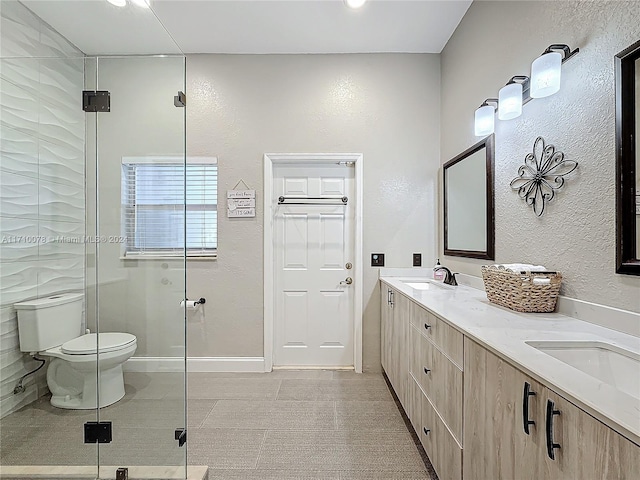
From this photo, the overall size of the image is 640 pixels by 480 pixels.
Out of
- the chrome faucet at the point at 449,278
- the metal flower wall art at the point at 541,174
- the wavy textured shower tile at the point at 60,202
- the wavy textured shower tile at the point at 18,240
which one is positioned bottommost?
the chrome faucet at the point at 449,278

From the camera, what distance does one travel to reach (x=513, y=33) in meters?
2.12

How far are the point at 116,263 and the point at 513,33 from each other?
258 cm

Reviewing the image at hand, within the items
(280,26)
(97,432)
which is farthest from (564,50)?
(97,432)

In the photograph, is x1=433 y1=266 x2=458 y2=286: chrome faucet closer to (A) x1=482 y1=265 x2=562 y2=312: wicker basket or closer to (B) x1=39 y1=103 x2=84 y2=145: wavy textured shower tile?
(A) x1=482 y1=265 x2=562 y2=312: wicker basket

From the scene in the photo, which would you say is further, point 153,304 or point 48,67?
point 153,304

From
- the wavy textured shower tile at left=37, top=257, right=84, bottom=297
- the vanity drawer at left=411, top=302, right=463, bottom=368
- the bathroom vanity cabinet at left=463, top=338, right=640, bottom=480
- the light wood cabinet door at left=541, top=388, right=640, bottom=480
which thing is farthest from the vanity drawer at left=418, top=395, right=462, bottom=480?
the wavy textured shower tile at left=37, top=257, right=84, bottom=297

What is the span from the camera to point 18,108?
1638 mm

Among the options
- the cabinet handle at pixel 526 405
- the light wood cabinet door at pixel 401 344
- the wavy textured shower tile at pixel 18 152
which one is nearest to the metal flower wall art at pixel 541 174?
the light wood cabinet door at pixel 401 344

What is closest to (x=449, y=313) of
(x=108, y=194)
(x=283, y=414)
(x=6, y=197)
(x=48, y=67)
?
(x=283, y=414)

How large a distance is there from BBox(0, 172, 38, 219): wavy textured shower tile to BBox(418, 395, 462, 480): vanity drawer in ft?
6.84

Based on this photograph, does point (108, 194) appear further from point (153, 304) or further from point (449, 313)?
point (449, 313)

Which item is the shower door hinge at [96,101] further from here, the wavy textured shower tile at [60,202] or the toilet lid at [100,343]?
the toilet lid at [100,343]

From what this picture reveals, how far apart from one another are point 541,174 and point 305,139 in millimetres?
2090

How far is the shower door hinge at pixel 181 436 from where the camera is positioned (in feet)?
6.16
